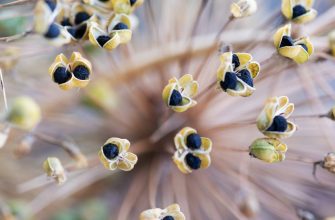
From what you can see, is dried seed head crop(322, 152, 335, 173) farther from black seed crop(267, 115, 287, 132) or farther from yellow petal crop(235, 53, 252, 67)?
yellow petal crop(235, 53, 252, 67)

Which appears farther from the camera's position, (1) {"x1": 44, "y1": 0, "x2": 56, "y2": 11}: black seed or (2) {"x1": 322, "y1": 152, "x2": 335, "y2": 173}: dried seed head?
(2) {"x1": 322, "y1": 152, "x2": 335, "y2": 173}: dried seed head

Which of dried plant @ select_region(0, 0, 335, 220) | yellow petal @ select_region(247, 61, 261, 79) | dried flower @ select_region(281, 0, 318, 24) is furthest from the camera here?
dried plant @ select_region(0, 0, 335, 220)

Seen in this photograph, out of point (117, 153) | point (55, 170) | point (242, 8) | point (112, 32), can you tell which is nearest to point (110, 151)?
point (117, 153)

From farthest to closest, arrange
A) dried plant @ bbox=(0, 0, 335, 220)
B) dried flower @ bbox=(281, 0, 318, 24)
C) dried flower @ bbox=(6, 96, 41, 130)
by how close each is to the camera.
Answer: dried plant @ bbox=(0, 0, 335, 220) < dried flower @ bbox=(281, 0, 318, 24) < dried flower @ bbox=(6, 96, 41, 130)

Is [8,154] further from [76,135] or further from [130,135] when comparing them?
[130,135]

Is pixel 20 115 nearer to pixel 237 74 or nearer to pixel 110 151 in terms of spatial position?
pixel 110 151

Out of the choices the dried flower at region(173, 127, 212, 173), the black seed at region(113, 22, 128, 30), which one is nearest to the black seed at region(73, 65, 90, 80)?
the black seed at region(113, 22, 128, 30)
